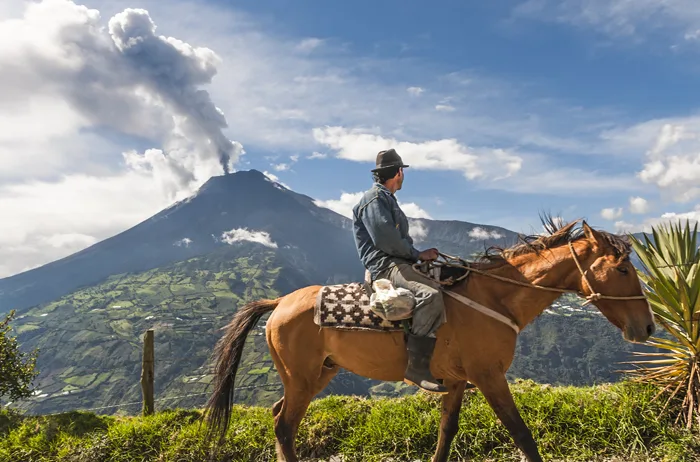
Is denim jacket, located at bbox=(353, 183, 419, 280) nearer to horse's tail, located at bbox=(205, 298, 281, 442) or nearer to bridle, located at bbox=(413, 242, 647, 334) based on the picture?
bridle, located at bbox=(413, 242, 647, 334)

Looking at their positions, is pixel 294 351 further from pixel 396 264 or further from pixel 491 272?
pixel 491 272

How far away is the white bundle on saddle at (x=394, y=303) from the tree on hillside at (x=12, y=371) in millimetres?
10973

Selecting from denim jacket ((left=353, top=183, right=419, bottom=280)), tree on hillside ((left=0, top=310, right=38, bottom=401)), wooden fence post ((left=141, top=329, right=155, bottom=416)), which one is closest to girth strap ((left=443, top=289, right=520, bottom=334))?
denim jacket ((left=353, top=183, right=419, bottom=280))

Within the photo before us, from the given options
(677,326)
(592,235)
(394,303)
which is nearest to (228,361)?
(394,303)

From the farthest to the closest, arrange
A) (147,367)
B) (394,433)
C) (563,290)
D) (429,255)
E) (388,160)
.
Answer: (147,367)
(394,433)
(388,160)
(429,255)
(563,290)

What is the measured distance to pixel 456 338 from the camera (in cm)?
462

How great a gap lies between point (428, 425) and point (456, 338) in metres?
1.96

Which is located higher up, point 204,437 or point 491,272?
point 491,272

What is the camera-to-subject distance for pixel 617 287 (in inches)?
167

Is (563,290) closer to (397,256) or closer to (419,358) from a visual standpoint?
(419,358)

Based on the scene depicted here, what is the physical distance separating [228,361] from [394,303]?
2965 millimetres

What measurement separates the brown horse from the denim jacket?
729 millimetres

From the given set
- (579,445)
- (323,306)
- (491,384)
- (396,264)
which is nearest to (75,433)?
(323,306)

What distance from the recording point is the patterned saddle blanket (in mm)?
4898
